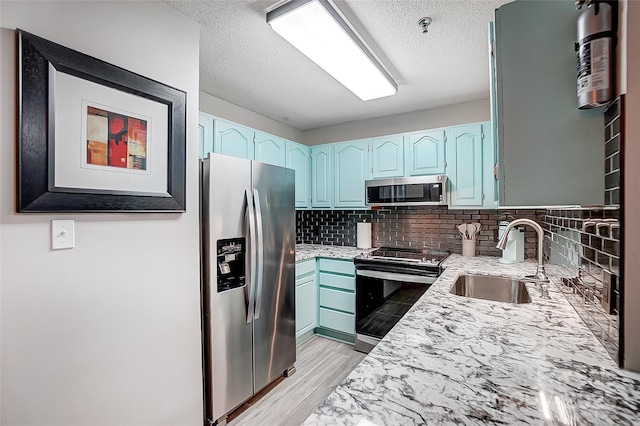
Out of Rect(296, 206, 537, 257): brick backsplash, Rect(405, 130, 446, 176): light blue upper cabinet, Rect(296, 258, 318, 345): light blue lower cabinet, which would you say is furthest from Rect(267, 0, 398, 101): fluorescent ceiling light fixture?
Rect(296, 258, 318, 345): light blue lower cabinet

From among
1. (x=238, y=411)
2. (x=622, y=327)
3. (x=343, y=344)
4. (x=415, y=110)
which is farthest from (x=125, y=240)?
(x=415, y=110)

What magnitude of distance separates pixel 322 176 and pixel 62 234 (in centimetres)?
262

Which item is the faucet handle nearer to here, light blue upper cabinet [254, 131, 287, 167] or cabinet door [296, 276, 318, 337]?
cabinet door [296, 276, 318, 337]

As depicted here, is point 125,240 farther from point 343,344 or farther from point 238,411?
point 343,344

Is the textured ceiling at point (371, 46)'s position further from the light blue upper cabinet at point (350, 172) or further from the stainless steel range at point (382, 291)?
the stainless steel range at point (382, 291)

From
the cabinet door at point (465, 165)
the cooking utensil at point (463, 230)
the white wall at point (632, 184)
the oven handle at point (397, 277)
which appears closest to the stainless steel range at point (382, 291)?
the oven handle at point (397, 277)

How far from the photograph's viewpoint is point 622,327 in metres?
0.76

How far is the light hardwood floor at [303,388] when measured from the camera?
1.90m

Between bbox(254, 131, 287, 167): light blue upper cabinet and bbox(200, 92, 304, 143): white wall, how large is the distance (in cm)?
37

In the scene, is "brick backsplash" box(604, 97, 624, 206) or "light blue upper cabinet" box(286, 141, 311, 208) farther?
"light blue upper cabinet" box(286, 141, 311, 208)

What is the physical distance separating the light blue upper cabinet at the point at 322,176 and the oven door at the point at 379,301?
105 cm

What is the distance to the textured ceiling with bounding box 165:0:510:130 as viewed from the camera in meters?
1.55

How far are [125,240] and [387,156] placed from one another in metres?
2.49

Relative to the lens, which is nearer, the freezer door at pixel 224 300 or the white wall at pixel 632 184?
the white wall at pixel 632 184
